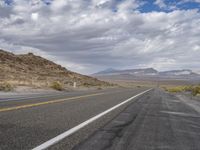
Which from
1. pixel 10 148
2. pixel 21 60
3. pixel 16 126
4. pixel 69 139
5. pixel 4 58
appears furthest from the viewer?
pixel 21 60

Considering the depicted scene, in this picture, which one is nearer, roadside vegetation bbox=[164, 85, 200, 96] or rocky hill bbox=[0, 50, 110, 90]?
roadside vegetation bbox=[164, 85, 200, 96]

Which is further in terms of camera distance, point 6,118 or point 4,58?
point 4,58

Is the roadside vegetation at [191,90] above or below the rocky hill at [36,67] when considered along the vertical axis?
below

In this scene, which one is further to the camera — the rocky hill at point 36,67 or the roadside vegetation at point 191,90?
the rocky hill at point 36,67

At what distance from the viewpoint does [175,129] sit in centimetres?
768

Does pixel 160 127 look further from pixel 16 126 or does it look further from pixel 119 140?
pixel 16 126

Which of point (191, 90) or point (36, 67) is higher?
→ point (36, 67)

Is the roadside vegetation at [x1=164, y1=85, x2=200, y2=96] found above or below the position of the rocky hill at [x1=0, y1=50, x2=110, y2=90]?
below

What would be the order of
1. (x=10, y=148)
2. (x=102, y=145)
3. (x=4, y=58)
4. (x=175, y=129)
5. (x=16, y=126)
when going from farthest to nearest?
(x=4, y=58)
(x=175, y=129)
(x=16, y=126)
(x=102, y=145)
(x=10, y=148)

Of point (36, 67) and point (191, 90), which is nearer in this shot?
point (191, 90)

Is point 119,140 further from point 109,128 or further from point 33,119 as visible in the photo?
point 33,119

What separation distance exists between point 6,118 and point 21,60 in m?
77.0

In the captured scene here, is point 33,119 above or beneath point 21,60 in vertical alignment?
beneath

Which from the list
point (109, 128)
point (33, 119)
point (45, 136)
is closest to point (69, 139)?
point (45, 136)
